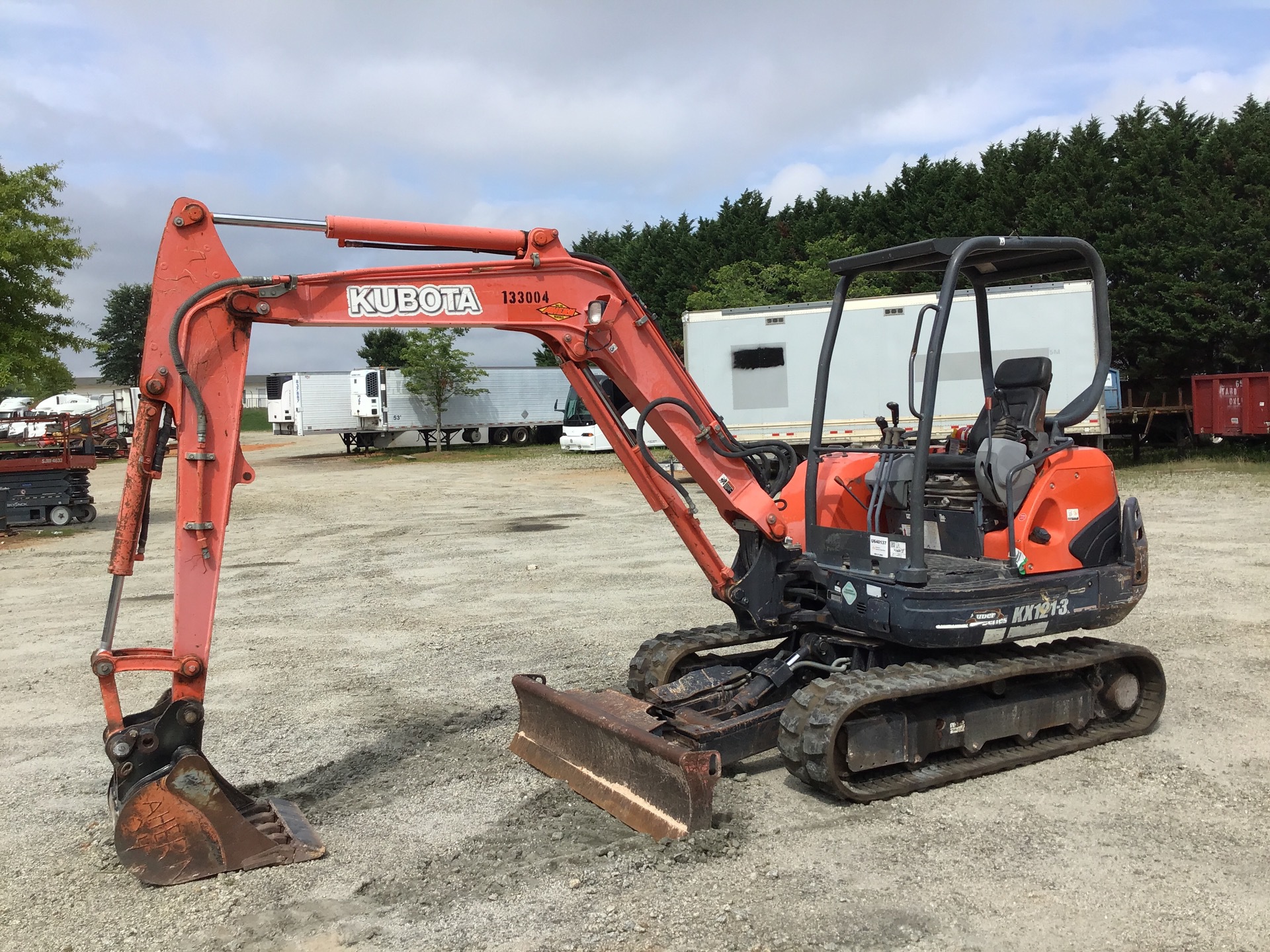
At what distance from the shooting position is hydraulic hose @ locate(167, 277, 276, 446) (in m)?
5.36

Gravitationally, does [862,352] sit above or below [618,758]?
above

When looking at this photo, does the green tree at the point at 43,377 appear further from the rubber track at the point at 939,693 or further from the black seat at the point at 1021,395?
the rubber track at the point at 939,693

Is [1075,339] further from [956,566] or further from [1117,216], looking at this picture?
[956,566]

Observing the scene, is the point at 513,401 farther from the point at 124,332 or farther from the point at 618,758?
the point at 124,332

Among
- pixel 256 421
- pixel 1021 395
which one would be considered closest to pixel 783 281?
pixel 1021 395

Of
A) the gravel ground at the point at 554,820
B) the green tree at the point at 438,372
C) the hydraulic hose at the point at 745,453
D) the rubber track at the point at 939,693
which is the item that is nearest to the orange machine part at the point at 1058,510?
the rubber track at the point at 939,693

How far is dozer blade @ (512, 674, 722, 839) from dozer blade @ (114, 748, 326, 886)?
5.05ft

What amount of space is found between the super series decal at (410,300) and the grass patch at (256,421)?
74.0 metres

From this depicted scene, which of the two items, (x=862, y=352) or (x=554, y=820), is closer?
(x=554, y=820)

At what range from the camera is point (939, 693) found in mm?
6211

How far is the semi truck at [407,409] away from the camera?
43.7 meters

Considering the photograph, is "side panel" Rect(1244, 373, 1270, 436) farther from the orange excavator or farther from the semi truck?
the semi truck

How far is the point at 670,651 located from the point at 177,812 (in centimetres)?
333

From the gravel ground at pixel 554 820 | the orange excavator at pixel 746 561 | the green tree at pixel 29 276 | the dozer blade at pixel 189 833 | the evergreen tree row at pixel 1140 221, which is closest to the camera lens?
the gravel ground at pixel 554 820
